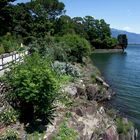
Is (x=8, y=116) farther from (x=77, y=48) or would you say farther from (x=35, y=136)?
(x=77, y=48)

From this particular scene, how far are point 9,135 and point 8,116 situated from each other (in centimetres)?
155

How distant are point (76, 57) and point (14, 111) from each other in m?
39.0

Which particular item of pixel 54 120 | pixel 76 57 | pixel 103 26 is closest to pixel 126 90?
pixel 76 57

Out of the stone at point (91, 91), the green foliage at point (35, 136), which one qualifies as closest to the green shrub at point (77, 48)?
the stone at point (91, 91)

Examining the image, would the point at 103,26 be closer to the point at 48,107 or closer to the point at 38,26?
the point at 38,26

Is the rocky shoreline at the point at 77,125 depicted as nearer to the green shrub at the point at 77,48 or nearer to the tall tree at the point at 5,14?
the tall tree at the point at 5,14

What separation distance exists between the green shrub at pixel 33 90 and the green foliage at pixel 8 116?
557 mm

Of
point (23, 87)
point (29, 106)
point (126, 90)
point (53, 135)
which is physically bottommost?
point (126, 90)

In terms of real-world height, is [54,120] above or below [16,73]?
Result: below

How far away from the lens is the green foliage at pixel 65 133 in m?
16.9

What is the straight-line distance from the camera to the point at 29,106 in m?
17.6

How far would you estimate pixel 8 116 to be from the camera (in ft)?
54.9

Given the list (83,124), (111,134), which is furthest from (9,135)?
(111,134)

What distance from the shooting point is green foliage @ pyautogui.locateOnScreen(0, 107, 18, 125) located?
1653 cm
